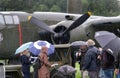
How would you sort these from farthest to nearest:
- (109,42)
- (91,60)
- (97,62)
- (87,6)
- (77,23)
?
(87,6)
(77,23)
(97,62)
(91,60)
(109,42)

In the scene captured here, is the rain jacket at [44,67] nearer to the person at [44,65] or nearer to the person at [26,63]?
the person at [44,65]

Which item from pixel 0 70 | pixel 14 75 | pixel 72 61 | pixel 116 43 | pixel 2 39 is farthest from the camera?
pixel 2 39

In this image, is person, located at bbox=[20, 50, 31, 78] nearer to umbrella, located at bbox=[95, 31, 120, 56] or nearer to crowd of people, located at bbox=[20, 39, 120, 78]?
crowd of people, located at bbox=[20, 39, 120, 78]

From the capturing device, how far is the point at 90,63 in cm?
1131

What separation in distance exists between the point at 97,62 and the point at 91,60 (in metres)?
0.26

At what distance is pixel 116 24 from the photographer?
62.1 feet

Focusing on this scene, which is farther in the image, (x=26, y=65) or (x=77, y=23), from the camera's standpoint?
(x=77, y=23)

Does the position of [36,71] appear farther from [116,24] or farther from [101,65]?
[116,24]

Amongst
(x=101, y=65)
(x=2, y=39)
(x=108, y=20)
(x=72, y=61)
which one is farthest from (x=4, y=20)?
(x=101, y=65)

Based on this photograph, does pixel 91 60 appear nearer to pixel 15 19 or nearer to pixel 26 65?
pixel 26 65

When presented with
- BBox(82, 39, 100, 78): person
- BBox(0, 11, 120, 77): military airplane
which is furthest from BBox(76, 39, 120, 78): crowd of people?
BBox(0, 11, 120, 77): military airplane

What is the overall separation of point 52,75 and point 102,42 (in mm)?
1742

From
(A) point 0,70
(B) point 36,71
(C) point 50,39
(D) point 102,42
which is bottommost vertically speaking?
(C) point 50,39

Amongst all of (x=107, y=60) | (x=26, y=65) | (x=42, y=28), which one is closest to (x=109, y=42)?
(x=107, y=60)
